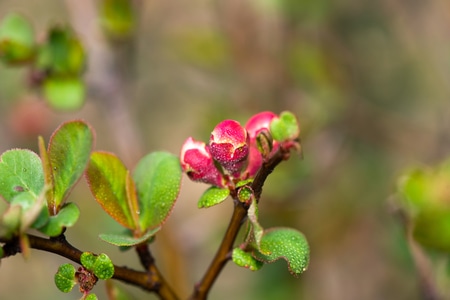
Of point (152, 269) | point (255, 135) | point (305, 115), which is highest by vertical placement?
point (255, 135)

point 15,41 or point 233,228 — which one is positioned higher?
point 15,41

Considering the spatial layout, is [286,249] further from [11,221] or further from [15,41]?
[15,41]

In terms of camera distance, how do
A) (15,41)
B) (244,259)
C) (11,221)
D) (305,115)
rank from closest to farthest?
(11,221) → (244,259) → (15,41) → (305,115)

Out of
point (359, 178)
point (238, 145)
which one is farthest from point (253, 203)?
point (359, 178)

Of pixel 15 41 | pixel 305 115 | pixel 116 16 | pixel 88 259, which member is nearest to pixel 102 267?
pixel 88 259

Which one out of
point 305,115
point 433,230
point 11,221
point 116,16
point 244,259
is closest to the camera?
point 11,221

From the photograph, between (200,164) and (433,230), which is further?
(433,230)

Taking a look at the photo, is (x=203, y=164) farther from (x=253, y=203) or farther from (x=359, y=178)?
(x=359, y=178)
